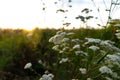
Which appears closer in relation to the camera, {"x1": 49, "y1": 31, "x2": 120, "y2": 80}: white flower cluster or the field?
{"x1": 49, "y1": 31, "x2": 120, "y2": 80}: white flower cluster

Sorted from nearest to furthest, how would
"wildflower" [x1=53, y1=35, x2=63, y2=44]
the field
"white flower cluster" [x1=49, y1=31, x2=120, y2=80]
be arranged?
"white flower cluster" [x1=49, y1=31, x2=120, y2=80] < the field < "wildflower" [x1=53, y1=35, x2=63, y2=44]

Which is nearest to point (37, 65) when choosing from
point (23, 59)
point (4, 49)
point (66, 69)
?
point (23, 59)

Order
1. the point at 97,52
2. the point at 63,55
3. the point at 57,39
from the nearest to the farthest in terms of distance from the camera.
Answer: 1. the point at 97,52
2. the point at 57,39
3. the point at 63,55

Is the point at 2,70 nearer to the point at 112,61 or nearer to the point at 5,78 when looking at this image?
the point at 5,78

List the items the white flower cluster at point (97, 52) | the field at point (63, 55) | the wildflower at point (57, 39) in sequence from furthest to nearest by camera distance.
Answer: the wildflower at point (57, 39) → the field at point (63, 55) → the white flower cluster at point (97, 52)

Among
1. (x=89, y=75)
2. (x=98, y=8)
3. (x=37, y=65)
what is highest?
(x=98, y=8)

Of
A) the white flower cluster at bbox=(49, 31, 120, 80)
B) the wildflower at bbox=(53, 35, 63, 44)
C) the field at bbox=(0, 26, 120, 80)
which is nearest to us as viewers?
the white flower cluster at bbox=(49, 31, 120, 80)

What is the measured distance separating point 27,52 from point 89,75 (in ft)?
17.1

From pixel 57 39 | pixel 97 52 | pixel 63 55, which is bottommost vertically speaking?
pixel 63 55

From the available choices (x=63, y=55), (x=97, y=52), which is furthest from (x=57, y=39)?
(x=63, y=55)

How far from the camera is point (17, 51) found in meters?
11.2

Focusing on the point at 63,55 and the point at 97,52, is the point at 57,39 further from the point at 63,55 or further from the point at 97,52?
the point at 63,55

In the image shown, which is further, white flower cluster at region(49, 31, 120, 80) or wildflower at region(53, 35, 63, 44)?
wildflower at region(53, 35, 63, 44)

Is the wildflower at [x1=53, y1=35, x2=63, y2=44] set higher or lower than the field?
higher
